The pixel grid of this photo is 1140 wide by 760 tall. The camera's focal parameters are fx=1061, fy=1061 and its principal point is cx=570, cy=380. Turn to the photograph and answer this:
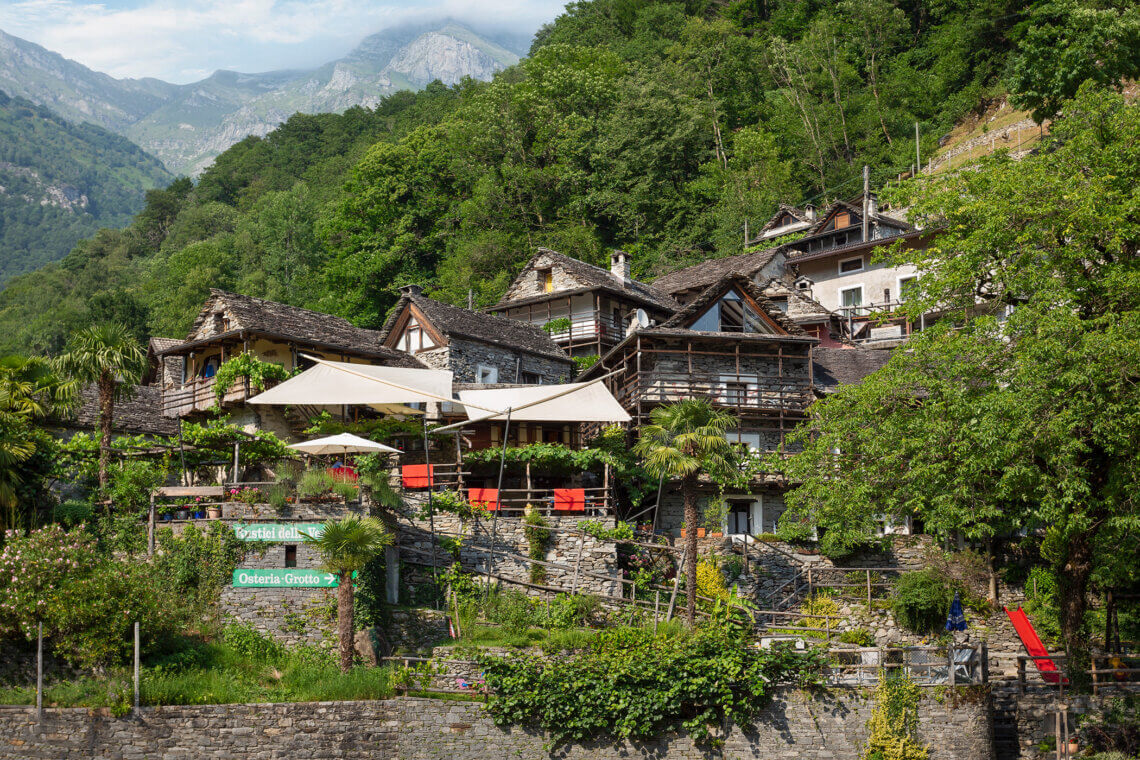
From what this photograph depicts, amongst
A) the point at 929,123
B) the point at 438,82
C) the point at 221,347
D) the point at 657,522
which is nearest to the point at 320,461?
the point at 221,347

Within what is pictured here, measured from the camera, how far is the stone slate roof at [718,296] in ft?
124

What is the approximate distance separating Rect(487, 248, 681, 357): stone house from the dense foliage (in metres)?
24.1

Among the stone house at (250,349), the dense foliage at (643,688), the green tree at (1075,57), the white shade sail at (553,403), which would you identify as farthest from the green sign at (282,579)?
the green tree at (1075,57)

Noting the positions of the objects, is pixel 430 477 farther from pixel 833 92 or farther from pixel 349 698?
pixel 833 92

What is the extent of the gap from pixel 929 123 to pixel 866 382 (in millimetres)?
50782

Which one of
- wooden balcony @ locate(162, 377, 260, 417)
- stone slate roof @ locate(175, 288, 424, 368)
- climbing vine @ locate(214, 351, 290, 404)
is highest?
stone slate roof @ locate(175, 288, 424, 368)

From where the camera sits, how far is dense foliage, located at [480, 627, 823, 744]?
70.5ft

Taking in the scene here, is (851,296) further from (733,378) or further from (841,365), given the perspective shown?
(733,378)

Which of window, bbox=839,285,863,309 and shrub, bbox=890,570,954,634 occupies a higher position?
window, bbox=839,285,863,309

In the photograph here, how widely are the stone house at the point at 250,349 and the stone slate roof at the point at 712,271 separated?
16191mm

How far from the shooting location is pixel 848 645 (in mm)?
27906

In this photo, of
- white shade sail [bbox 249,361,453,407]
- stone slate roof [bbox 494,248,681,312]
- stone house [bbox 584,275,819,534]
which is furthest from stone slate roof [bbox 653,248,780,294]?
white shade sail [bbox 249,361,453,407]

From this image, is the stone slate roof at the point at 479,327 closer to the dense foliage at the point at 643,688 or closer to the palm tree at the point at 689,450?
the palm tree at the point at 689,450

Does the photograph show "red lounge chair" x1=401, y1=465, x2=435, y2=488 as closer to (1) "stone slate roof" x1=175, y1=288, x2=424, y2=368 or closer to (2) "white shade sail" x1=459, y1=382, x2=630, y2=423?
(2) "white shade sail" x1=459, y1=382, x2=630, y2=423
